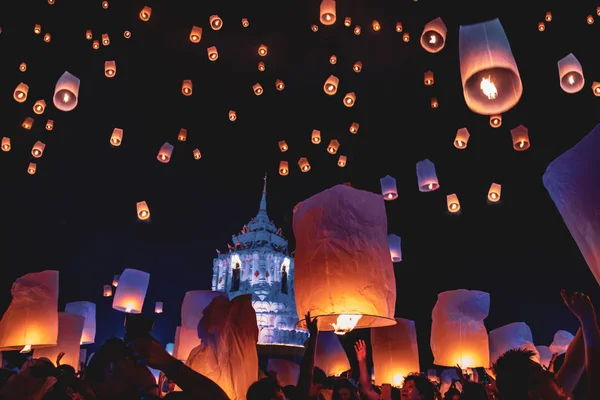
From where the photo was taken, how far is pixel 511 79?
11.1ft

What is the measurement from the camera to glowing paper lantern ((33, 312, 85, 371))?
22.9ft

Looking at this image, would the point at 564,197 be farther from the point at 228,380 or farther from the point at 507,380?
the point at 228,380

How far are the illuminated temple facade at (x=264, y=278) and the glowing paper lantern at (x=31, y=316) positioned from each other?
3315 centimetres

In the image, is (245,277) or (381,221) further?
(245,277)

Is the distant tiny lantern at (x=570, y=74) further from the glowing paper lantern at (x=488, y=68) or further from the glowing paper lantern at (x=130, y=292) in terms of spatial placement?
the glowing paper lantern at (x=130, y=292)

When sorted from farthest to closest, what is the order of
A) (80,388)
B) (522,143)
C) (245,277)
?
(245,277), (522,143), (80,388)

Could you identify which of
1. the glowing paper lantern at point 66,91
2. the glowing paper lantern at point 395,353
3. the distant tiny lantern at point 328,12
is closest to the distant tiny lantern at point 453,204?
the glowing paper lantern at point 395,353

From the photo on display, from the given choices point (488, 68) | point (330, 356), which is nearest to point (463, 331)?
point (330, 356)

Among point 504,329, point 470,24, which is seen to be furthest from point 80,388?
point 504,329

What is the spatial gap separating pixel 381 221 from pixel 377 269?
0.36 m

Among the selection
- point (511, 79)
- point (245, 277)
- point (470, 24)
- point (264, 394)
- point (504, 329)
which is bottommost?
point (264, 394)

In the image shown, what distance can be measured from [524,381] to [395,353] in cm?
430

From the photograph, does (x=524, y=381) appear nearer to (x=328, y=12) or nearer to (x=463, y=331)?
(x=463, y=331)

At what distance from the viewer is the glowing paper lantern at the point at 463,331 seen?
20.9 feet
